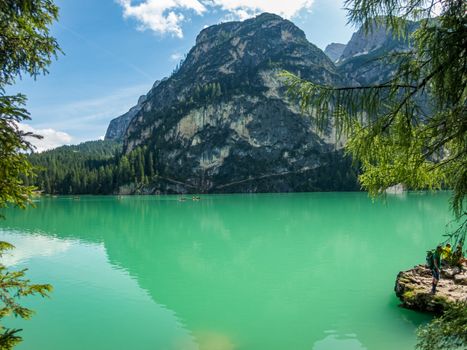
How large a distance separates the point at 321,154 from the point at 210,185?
167 feet

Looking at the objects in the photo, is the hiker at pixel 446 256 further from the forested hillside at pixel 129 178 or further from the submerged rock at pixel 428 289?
the forested hillside at pixel 129 178

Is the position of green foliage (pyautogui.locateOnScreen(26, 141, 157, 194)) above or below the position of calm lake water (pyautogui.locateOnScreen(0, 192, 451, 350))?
above

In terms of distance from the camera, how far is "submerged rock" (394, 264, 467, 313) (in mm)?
13017

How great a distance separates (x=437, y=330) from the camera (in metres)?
4.57

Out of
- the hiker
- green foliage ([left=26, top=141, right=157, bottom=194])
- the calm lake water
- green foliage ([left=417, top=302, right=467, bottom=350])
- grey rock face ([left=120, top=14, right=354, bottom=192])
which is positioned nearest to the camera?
green foliage ([left=417, top=302, right=467, bottom=350])

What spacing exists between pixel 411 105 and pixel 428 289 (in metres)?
11.6

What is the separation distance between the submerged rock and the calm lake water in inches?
18.9

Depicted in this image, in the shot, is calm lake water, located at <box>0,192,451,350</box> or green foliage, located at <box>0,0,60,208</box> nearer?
green foliage, located at <box>0,0,60,208</box>

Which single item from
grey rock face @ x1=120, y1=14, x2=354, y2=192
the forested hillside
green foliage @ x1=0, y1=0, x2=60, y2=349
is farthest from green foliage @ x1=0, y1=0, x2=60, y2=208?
grey rock face @ x1=120, y1=14, x2=354, y2=192

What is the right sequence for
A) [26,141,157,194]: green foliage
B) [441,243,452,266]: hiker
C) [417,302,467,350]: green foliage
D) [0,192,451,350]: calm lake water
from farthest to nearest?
[26,141,157,194]: green foliage
[441,243,452,266]: hiker
[0,192,451,350]: calm lake water
[417,302,467,350]: green foliage

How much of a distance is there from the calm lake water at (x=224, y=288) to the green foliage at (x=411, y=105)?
1.07 meters

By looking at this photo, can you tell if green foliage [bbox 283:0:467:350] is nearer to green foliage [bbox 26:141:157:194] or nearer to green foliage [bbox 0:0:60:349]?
green foliage [bbox 0:0:60:349]

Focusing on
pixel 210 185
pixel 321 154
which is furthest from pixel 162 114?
pixel 321 154

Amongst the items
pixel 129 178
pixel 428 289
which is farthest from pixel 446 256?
pixel 129 178
